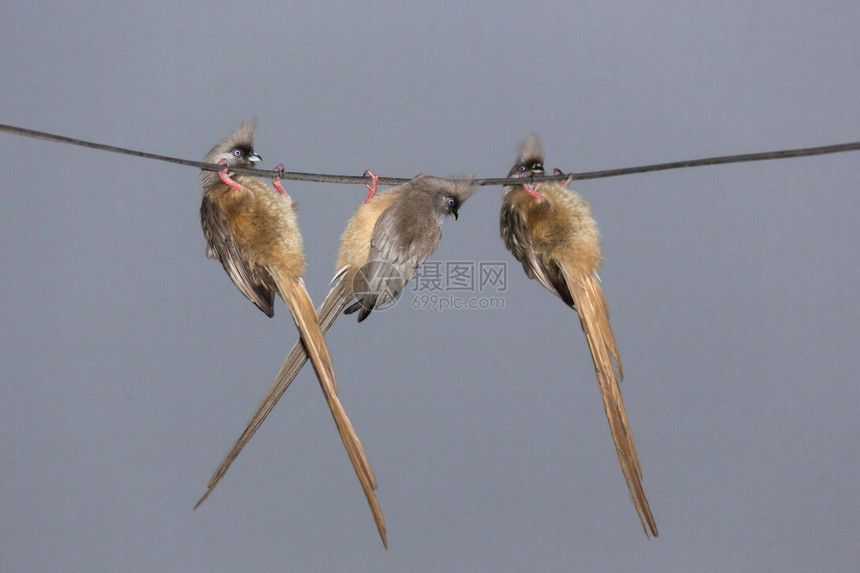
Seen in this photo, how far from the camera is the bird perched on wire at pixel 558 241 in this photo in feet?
7.54

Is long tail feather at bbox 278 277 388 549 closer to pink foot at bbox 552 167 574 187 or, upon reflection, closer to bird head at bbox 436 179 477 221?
bird head at bbox 436 179 477 221

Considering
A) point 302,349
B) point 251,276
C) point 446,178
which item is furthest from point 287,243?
point 446,178

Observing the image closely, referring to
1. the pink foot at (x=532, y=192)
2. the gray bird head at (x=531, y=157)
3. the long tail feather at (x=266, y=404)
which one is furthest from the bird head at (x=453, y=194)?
the long tail feather at (x=266, y=404)

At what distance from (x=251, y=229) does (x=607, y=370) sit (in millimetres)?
1128

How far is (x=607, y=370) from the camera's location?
2105mm

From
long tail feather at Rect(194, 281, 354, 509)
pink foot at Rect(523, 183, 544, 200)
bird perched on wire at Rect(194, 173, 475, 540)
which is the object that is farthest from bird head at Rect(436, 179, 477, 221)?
long tail feather at Rect(194, 281, 354, 509)

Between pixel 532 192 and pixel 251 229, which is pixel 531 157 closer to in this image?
pixel 532 192

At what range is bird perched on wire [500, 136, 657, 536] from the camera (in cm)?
230

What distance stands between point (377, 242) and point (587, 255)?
66 cm

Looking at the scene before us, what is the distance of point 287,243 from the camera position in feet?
7.72

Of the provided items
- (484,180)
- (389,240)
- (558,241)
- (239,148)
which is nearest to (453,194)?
(484,180)

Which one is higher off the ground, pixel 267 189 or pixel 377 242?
pixel 267 189

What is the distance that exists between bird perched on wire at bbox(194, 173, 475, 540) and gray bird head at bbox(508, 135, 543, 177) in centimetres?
33

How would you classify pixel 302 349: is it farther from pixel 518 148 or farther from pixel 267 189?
pixel 518 148
